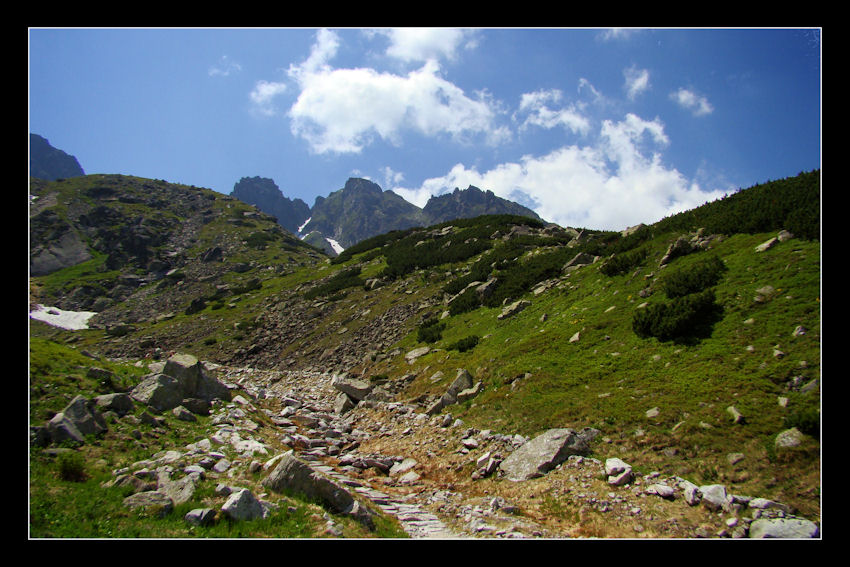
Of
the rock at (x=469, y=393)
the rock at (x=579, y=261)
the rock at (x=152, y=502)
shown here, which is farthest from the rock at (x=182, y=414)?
the rock at (x=579, y=261)

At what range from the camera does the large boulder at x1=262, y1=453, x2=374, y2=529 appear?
808 centimetres

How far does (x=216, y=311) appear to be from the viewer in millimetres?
55875

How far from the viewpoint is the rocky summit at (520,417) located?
7.69 m

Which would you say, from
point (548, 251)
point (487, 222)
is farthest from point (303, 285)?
point (548, 251)

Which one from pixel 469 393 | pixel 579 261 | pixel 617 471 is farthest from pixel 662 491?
pixel 579 261

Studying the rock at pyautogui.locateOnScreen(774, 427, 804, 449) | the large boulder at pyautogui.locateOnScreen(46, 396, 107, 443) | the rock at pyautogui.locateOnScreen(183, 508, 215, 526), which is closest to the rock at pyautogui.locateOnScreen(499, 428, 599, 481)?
the rock at pyautogui.locateOnScreen(774, 427, 804, 449)

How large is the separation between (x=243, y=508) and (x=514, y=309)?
20.4 metres

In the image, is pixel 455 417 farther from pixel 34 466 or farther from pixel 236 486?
pixel 34 466

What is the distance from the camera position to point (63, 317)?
68.9 meters

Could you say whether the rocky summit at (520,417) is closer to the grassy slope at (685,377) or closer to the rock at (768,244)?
the grassy slope at (685,377)

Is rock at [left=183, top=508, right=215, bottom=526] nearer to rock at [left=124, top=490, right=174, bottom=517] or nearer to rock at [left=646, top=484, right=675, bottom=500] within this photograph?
rock at [left=124, top=490, right=174, bottom=517]

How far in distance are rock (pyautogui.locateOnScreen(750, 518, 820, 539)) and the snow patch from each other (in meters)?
86.1

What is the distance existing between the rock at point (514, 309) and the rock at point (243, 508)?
19376 mm
